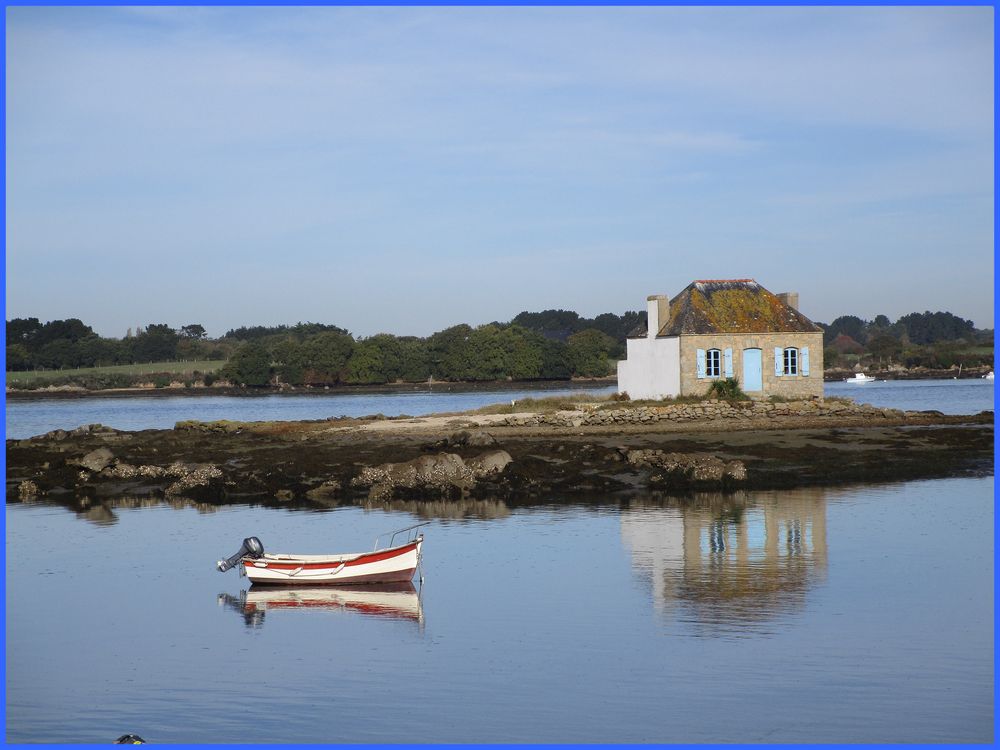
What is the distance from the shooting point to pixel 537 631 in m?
19.2

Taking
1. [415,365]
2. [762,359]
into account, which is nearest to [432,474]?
[762,359]

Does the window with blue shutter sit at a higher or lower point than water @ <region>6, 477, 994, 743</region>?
higher

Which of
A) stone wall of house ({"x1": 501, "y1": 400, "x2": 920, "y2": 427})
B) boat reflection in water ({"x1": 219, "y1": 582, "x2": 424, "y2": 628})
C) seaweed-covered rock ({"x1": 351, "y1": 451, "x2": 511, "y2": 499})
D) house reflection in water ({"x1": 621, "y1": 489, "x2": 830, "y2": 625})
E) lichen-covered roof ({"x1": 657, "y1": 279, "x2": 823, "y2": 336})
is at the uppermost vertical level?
lichen-covered roof ({"x1": 657, "y1": 279, "x2": 823, "y2": 336})

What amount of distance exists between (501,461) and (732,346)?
→ 18.3 meters

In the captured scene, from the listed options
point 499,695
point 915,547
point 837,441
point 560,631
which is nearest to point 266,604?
point 560,631

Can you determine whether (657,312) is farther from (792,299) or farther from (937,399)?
(937,399)

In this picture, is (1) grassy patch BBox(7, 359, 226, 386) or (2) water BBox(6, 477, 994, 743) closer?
(2) water BBox(6, 477, 994, 743)

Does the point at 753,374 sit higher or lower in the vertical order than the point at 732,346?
lower

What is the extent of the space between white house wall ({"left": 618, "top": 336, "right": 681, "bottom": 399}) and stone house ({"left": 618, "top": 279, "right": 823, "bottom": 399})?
0.14 ft

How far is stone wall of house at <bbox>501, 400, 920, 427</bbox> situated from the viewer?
156 ft

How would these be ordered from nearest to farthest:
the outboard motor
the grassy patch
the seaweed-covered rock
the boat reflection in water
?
Answer: the boat reflection in water < the outboard motor < the seaweed-covered rock < the grassy patch

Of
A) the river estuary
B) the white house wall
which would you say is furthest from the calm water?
the river estuary

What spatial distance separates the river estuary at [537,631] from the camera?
49.6 ft

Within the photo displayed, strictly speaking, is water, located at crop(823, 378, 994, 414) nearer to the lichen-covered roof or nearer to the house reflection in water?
the lichen-covered roof
